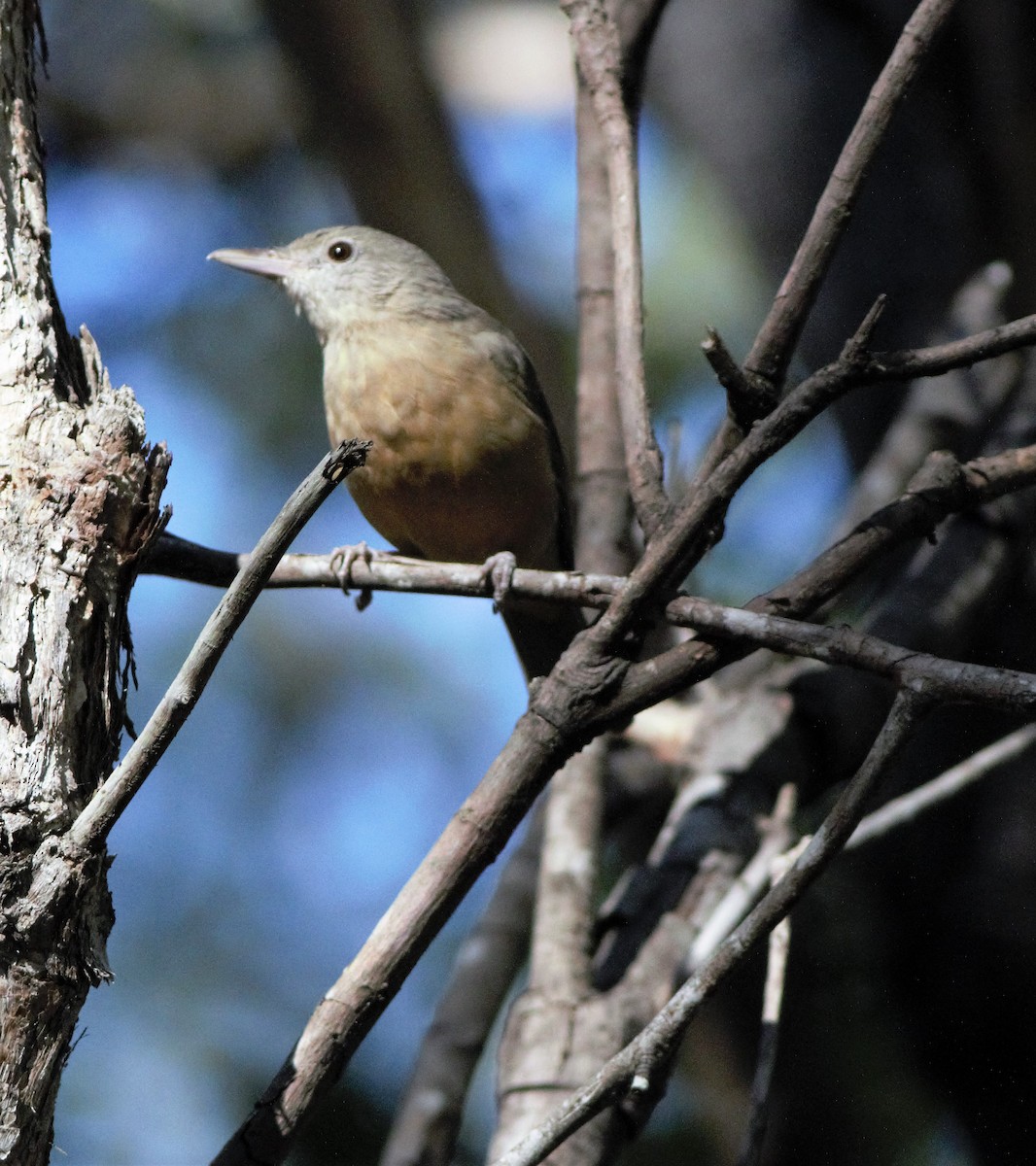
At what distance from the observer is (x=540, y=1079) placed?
3760 millimetres

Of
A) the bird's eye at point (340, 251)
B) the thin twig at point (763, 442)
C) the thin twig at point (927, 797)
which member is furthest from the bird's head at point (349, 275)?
the thin twig at point (763, 442)

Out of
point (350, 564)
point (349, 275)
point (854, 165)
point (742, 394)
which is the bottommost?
point (742, 394)

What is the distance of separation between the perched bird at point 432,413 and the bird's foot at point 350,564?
49cm

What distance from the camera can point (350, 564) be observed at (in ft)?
11.8

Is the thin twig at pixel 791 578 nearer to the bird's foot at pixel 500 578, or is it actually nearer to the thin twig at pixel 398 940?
the bird's foot at pixel 500 578

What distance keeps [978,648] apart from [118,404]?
3848mm

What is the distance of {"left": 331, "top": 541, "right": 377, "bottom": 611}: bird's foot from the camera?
11.0 ft

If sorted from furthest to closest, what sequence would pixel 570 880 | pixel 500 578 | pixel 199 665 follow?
pixel 570 880, pixel 500 578, pixel 199 665

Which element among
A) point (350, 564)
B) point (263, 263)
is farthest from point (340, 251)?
point (350, 564)

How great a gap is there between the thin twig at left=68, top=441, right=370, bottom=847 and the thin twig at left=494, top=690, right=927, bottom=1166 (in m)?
0.87

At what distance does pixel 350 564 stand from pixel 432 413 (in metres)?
1.45

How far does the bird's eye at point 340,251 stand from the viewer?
5977mm

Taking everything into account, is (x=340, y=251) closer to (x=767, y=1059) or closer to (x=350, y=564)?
A: (x=350, y=564)

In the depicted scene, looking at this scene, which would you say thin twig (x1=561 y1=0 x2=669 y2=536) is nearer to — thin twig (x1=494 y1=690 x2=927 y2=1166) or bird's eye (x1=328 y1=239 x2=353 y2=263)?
thin twig (x1=494 y1=690 x2=927 y2=1166)
